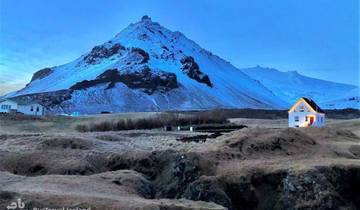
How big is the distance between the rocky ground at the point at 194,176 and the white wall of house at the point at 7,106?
97.6 meters

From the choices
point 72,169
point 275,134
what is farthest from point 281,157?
point 72,169

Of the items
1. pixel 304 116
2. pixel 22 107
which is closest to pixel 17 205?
pixel 304 116

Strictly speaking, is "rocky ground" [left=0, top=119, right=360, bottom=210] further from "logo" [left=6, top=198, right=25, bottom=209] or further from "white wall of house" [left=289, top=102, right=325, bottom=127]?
"white wall of house" [left=289, top=102, right=325, bottom=127]

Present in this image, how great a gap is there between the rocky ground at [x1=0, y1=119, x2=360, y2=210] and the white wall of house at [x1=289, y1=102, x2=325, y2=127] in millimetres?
39554

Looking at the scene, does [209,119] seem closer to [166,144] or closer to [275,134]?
[166,144]

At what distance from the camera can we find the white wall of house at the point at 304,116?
7119 cm

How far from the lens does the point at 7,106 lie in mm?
126312

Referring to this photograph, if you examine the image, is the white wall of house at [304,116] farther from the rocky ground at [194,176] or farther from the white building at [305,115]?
the rocky ground at [194,176]

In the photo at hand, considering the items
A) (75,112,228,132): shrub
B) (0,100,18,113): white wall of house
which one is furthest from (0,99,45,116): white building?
(75,112,228,132): shrub

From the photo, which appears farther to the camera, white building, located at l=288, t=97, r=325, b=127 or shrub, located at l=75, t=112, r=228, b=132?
shrub, located at l=75, t=112, r=228, b=132

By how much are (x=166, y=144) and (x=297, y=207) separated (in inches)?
732

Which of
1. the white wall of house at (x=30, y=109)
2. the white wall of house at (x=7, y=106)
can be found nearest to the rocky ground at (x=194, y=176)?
the white wall of house at (x=30, y=109)

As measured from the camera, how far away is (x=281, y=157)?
2694 cm

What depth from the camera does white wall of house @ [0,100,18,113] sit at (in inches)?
4889
